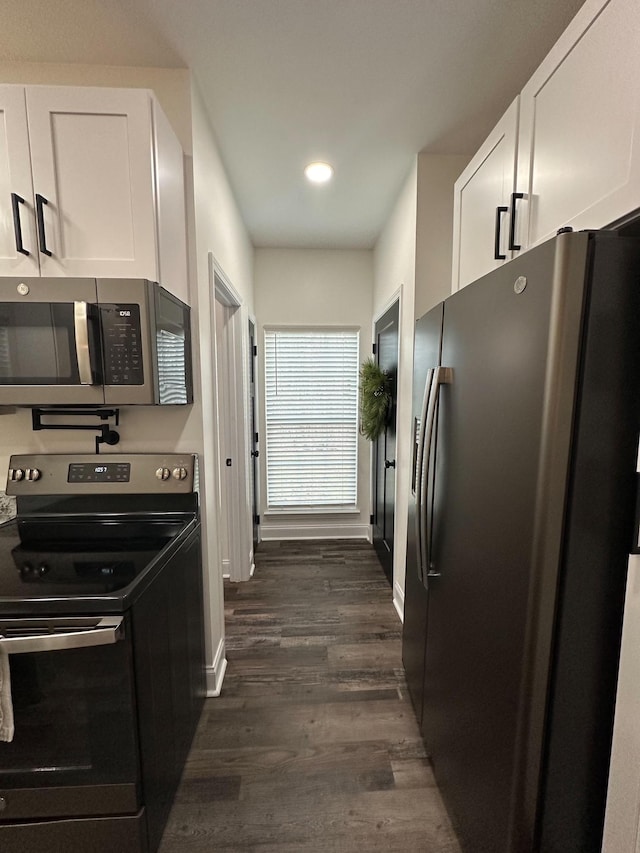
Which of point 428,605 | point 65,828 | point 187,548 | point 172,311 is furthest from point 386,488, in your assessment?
point 65,828

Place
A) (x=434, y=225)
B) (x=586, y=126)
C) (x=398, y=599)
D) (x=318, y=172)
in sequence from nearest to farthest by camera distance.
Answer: (x=586, y=126) < (x=434, y=225) < (x=318, y=172) < (x=398, y=599)

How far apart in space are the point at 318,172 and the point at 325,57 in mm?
806

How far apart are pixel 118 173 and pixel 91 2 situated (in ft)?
1.82

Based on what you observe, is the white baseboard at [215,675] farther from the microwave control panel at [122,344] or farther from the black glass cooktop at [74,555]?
the microwave control panel at [122,344]

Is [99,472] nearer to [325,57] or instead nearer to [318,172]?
[325,57]

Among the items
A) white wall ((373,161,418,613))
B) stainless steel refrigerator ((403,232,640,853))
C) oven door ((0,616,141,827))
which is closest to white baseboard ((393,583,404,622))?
white wall ((373,161,418,613))

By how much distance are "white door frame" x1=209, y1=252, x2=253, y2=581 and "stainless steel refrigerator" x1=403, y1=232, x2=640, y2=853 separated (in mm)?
1963

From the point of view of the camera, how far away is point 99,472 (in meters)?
1.66

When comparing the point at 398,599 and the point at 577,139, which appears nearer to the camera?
the point at 577,139

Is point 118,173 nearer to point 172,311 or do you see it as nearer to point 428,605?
point 172,311

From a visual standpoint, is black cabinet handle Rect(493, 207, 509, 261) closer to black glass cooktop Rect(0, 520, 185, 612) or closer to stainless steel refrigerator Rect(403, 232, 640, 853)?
stainless steel refrigerator Rect(403, 232, 640, 853)

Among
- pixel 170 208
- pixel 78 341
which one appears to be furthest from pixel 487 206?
pixel 78 341

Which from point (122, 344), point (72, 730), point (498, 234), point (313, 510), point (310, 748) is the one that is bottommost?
point (310, 748)

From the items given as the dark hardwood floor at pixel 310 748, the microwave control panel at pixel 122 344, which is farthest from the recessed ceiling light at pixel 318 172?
the dark hardwood floor at pixel 310 748
